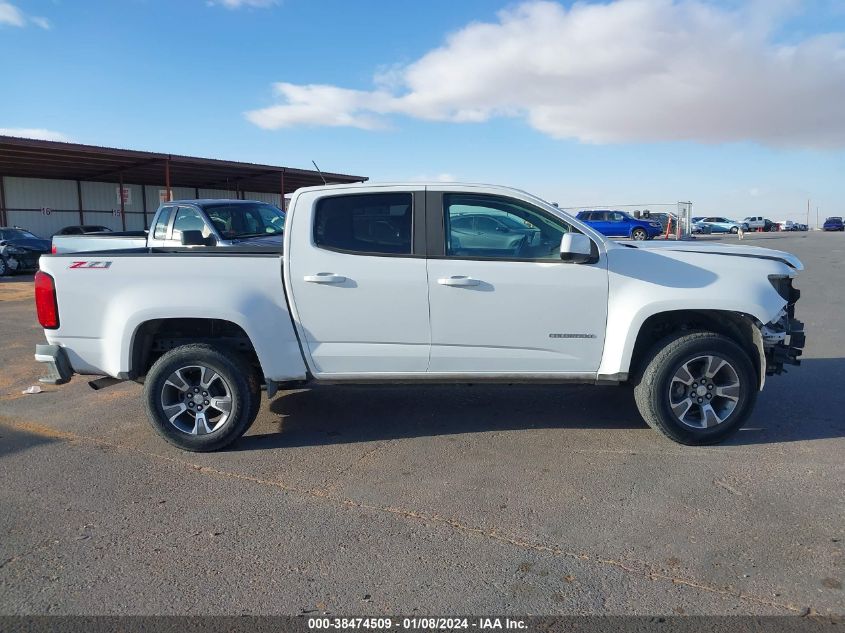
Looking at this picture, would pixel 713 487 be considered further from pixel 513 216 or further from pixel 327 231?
pixel 327 231

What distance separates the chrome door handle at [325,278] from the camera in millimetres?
4824

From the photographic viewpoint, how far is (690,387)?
491cm

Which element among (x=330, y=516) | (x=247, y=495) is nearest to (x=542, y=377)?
(x=330, y=516)

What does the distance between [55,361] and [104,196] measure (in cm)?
3504

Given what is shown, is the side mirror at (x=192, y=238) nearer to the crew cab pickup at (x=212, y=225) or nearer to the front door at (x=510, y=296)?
the crew cab pickup at (x=212, y=225)

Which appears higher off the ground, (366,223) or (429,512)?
(366,223)

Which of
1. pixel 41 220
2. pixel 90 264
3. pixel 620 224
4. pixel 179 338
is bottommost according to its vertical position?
A: pixel 179 338

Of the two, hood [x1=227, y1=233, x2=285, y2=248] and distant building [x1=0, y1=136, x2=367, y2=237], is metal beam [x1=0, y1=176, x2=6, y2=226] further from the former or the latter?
hood [x1=227, y1=233, x2=285, y2=248]

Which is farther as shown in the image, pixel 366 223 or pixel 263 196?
pixel 263 196

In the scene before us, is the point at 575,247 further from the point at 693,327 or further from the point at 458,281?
the point at 693,327

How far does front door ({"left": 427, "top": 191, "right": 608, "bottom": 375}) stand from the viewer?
4.80 metres

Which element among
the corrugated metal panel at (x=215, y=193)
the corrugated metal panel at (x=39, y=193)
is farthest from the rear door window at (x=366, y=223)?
the corrugated metal panel at (x=215, y=193)

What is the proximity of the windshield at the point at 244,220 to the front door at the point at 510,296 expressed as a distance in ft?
18.6

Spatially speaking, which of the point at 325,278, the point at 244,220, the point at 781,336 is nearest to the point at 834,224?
the point at 244,220
